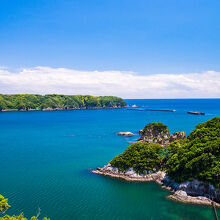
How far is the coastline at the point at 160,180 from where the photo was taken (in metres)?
31.7

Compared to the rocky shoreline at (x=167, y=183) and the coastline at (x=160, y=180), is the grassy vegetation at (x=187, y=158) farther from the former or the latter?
the coastline at (x=160, y=180)

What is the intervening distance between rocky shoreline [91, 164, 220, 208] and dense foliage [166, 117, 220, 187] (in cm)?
148

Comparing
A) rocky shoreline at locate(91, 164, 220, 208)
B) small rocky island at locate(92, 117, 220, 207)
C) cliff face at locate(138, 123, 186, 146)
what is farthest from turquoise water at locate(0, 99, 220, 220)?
cliff face at locate(138, 123, 186, 146)

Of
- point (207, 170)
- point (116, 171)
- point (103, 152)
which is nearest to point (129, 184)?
point (116, 171)

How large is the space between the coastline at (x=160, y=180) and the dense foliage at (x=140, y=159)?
1214mm

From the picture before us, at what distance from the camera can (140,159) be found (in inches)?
1665

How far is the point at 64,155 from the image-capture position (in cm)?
6012

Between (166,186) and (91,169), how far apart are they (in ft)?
58.0

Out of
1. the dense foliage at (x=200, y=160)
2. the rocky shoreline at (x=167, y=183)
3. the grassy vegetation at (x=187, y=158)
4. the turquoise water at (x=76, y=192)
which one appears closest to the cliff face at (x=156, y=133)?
the turquoise water at (x=76, y=192)

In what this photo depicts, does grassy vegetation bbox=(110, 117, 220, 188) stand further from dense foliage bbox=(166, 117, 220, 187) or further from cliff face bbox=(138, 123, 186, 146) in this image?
cliff face bbox=(138, 123, 186, 146)

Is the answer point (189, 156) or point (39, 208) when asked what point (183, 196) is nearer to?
point (189, 156)

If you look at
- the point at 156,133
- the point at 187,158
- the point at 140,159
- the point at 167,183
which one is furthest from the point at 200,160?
the point at 156,133

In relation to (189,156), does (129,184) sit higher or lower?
lower

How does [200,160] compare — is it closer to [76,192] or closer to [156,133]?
[76,192]
